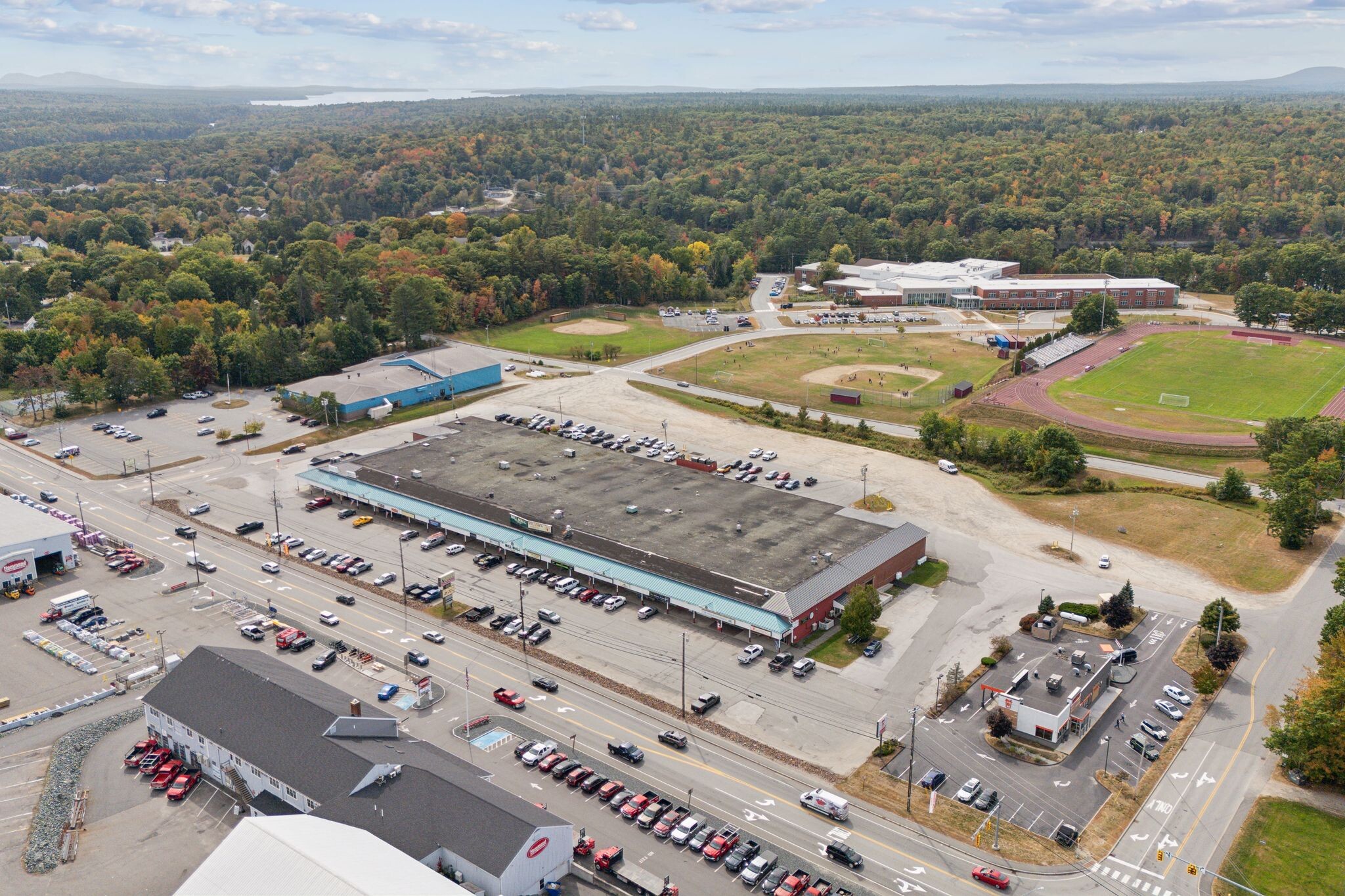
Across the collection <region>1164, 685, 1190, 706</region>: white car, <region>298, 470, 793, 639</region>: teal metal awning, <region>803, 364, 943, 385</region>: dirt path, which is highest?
<region>803, 364, 943, 385</region>: dirt path

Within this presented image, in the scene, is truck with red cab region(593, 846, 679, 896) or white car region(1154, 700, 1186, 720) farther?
white car region(1154, 700, 1186, 720)

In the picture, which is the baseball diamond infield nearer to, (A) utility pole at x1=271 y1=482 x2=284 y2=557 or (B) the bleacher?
(B) the bleacher

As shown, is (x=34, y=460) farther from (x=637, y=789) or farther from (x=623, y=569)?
(x=637, y=789)

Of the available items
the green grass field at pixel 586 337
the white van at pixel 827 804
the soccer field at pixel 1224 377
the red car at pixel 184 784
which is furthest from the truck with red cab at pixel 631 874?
the green grass field at pixel 586 337

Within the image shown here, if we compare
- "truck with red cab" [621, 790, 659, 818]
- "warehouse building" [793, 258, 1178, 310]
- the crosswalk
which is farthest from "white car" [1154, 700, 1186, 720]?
"warehouse building" [793, 258, 1178, 310]

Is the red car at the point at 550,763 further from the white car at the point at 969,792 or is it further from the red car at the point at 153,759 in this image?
the white car at the point at 969,792

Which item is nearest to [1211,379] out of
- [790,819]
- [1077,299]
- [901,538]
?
[1077,299]
